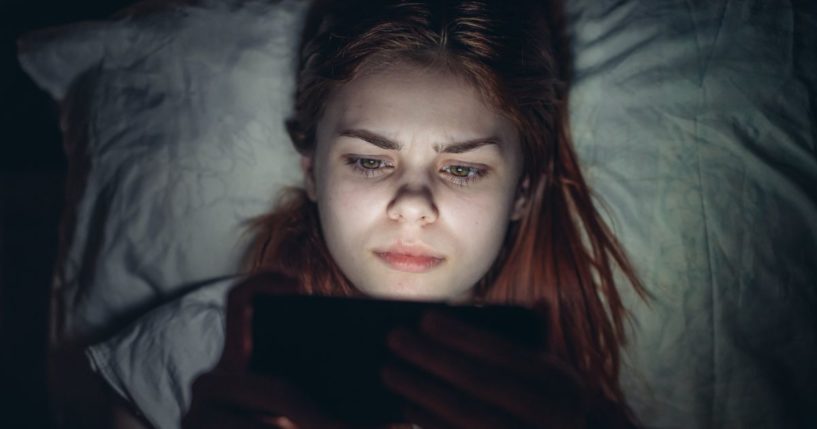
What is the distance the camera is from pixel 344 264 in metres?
0.71

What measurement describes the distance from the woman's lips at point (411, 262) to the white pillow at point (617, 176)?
199mm

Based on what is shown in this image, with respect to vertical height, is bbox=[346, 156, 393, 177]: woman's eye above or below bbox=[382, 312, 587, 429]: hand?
above

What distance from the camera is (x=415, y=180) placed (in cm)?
67

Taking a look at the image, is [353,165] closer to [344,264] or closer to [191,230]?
[344,264]

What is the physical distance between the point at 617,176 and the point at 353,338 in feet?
1.29

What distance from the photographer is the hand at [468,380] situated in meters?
0.61

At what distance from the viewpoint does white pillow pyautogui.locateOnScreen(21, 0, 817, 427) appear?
72 cm

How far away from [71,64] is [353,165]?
448 millimetres

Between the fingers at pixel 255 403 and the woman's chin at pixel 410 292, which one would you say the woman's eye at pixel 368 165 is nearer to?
the woman's chin at pixel 410 292

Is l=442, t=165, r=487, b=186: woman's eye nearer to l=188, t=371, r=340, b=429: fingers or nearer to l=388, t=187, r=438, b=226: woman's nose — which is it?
l=388, t=187, r=438, b=226: woman's nose

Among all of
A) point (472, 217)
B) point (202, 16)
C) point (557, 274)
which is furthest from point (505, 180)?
point (202, 16)

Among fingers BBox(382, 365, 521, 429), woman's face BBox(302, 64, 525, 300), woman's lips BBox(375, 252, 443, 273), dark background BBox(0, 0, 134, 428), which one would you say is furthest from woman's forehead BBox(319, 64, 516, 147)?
dark background BBox(0, 0, 134, 428)

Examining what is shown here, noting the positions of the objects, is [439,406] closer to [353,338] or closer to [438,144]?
[353,338]

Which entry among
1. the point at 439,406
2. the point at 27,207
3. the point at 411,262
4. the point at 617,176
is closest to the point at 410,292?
the point at 411,262
